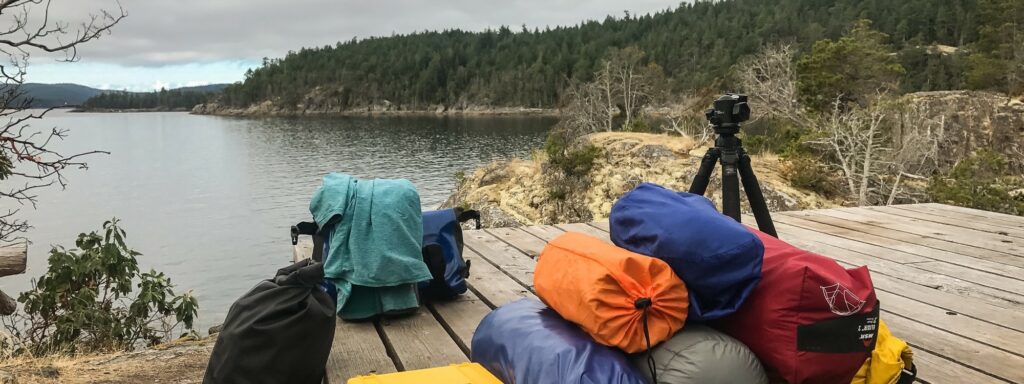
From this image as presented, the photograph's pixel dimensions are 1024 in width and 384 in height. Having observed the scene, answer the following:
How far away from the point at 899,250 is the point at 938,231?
0.87 m

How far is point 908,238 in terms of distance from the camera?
4.86 m

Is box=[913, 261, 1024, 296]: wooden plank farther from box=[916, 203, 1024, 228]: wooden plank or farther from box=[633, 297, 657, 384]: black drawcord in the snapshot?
box=[633, 297, 657, 384]: black drawcord

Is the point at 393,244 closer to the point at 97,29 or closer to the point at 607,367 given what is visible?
the point at 607,367

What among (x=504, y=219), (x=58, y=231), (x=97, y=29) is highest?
(x=97, y=29)

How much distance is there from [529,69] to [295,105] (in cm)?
4819

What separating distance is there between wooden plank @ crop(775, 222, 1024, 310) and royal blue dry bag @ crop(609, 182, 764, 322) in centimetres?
227

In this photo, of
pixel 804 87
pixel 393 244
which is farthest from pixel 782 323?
pixel 804 87

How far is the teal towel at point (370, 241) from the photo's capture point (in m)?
2.98

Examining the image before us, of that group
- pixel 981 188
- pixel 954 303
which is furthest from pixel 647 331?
pixel 981 188

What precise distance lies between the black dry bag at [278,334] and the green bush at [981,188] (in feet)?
30.5

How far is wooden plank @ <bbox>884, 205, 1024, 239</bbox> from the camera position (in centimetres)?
507

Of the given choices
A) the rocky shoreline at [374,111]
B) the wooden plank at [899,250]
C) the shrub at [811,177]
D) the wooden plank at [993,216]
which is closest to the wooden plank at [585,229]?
the wooden plank at [899,250]

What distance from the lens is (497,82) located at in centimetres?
12088

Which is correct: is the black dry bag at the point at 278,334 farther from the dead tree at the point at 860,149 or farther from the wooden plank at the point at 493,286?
the dead tree at the point at 860,149
